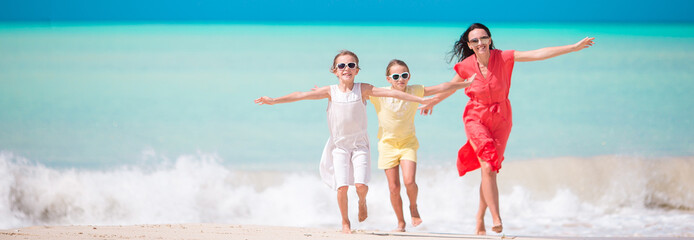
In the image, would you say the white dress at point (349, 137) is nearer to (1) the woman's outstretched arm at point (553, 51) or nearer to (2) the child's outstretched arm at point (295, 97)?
(2) the child's outstretched arm at point (295, 97)

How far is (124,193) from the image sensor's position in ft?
23.8

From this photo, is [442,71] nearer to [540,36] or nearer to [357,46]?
[357,46]

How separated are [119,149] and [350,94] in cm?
452

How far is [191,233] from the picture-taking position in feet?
14.7

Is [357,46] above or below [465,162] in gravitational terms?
above

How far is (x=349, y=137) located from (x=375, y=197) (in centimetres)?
185

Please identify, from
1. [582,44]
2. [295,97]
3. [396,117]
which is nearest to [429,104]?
[396,117]

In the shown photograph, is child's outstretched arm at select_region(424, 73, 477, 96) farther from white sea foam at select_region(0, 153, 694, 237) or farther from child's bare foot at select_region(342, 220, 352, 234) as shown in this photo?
white sea foam at select_region(0, 153, 694, 237)

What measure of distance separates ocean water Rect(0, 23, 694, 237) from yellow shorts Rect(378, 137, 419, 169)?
1.04m

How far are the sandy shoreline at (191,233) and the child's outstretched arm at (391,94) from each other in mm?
808

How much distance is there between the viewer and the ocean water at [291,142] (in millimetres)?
6711

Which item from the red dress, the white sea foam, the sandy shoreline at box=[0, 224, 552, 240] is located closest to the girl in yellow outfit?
the red dress

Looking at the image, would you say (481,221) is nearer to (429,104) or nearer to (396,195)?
(396,195)

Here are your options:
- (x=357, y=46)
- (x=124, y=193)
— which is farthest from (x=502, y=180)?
(x=357, y=46)
